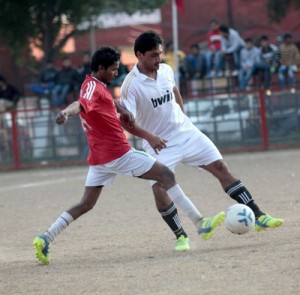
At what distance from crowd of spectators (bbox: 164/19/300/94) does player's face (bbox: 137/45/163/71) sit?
12842 mm

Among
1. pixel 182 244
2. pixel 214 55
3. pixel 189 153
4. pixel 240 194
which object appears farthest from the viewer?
pixel 214 55

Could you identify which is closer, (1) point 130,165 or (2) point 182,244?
(1) point 130,165

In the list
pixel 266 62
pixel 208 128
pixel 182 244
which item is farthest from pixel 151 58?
pixel 266 62

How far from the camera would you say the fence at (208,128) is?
20625 mm

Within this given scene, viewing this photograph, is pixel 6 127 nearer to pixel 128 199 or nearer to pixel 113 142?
pixel 128 199

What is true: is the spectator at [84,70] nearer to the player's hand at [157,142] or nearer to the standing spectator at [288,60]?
the standing spectator at [288,60]

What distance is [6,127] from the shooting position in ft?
68.5

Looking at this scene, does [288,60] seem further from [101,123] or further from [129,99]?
[101,123]

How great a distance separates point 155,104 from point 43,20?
17729 mm

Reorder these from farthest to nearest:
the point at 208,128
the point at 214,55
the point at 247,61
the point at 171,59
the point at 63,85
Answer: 1. the point at 171,59
2. the point at 214,55
3. the point at 63,85
4. the point at 247,61
5. the point at 208,128

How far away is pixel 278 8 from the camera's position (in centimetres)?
2964

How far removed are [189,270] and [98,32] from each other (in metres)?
30.1

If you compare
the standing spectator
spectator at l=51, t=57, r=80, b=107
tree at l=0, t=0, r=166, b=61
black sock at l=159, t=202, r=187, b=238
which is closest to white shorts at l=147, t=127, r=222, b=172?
black sock at l=159, t=202, r=187, b=238

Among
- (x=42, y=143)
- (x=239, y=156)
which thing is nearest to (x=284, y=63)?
(x=239, y=156)
